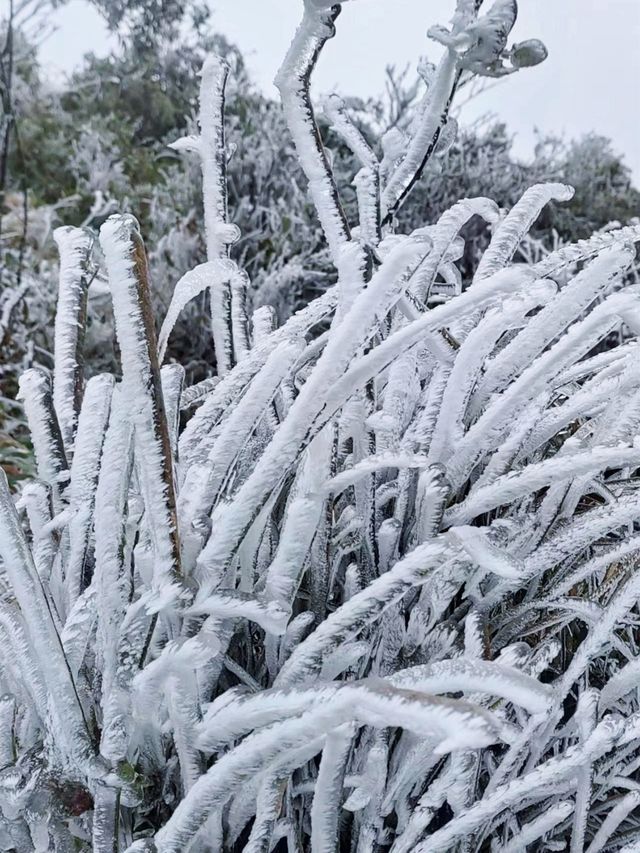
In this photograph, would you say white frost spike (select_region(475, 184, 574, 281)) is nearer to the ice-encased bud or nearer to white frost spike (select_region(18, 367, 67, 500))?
the ice-encased bud

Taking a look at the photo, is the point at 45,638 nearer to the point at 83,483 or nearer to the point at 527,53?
the point at 83,483

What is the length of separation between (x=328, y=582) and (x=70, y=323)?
0.99ft

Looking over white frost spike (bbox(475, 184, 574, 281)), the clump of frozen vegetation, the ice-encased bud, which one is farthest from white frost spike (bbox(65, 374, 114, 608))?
the ice-encased bud

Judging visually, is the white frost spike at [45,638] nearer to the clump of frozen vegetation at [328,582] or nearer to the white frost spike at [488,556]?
the clump of frozen vegetation at [328,582]

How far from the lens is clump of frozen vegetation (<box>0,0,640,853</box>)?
0.40 meters

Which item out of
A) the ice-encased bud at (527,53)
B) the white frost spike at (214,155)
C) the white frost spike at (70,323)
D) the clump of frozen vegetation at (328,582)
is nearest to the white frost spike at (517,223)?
the clump of frozen vegetation at (328,582)

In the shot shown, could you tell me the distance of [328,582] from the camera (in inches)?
21.0

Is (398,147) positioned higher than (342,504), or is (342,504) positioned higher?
(398,147)

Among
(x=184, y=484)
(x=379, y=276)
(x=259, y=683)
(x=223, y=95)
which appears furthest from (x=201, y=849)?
(x=223, y=95)

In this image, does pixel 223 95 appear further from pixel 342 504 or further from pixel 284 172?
pixel 284 172

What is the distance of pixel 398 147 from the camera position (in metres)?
0.78

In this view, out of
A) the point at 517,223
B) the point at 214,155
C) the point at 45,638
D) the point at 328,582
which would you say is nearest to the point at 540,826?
the point at 328,582

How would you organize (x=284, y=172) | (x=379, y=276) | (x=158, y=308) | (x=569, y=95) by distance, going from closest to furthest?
(x=379, y=276) < (x=158, y=308) < (x=284, y=172) < (x=569, y=95)

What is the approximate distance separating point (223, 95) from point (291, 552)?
1.44 ft
